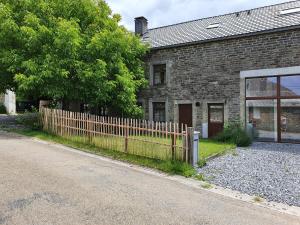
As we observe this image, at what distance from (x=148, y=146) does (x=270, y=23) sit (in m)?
9.65

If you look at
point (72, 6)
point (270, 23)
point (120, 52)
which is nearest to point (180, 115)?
point (120, 52)

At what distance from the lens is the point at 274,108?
14273 millimetres

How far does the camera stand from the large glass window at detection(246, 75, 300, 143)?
1378 centimetres

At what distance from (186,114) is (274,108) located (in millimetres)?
4783

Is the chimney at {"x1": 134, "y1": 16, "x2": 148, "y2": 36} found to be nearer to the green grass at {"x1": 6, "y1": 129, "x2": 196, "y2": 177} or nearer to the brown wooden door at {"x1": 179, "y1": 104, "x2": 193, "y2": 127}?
the brown wooden door at {"x1": 179, "y1": 104, "x2": 193, "y2": 127}

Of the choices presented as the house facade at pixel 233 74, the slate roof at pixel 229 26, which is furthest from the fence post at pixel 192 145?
the slate roof at pixel 229 26

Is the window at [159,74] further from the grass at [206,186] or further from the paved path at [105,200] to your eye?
the grass at [206,186]

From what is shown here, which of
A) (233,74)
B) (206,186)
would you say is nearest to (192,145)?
(206,186)

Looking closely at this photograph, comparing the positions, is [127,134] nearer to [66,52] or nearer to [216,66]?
[66,52]

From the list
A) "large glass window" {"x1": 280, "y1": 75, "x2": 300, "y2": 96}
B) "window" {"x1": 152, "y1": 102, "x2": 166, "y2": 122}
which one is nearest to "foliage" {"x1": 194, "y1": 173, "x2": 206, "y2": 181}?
"large glass window" {"x1": 280, "y1": 75, "x2": 300, "y2": 96}

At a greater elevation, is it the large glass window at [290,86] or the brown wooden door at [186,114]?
the large glass window at [290,86]

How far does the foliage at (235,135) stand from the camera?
13169 mm

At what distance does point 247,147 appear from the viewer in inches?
507

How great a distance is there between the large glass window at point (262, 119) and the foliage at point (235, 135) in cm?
78
